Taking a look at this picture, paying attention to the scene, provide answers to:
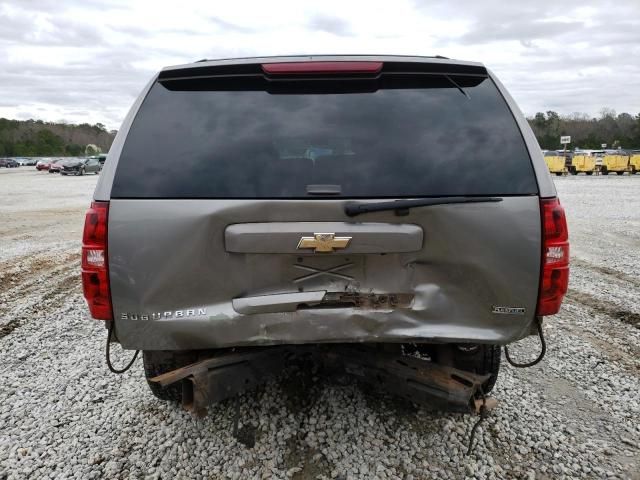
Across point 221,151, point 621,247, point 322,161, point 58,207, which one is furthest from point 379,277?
point 58,207

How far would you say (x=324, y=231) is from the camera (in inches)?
89.7

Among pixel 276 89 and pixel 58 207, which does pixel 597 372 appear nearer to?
pixel 276 89

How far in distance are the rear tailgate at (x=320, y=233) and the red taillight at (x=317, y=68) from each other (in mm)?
243

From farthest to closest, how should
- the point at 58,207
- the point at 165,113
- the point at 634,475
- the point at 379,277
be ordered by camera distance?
the point at 58,207
the point at 634,475
the point at 165,113
the point at 379,277

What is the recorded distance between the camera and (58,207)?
17.1 metres

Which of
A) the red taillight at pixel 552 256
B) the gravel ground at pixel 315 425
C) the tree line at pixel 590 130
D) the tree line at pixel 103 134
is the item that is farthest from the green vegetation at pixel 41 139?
the red taillight at pixel 552 256

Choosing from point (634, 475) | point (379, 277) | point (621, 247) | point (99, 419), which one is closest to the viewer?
point (379, 277)

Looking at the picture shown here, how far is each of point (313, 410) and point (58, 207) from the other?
1679 cm

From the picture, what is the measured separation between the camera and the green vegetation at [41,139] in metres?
101

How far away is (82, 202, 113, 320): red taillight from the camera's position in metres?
2.29

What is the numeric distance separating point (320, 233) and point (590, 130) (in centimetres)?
10397

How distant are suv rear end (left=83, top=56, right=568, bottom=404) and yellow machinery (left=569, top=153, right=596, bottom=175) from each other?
41933mm

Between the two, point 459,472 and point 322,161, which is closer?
point 322,161

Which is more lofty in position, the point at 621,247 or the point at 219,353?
the point at 219,353
